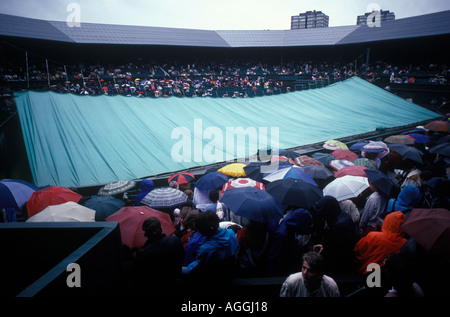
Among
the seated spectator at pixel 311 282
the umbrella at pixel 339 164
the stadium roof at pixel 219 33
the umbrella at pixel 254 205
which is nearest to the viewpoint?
the seated spectator at pixel 311 282

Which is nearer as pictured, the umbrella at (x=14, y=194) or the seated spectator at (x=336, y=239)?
the seated spectator at (x=336, y=239)

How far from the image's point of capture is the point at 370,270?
2.49 metres

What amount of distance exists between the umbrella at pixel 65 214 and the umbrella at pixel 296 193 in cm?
272

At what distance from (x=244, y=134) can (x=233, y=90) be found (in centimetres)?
986

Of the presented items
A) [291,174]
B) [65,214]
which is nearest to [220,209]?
[291,174]

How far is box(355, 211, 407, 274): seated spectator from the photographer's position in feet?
8.33

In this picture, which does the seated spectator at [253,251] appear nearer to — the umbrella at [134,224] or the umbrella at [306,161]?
the umbrella at [134,224]

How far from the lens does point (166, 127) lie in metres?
9.32

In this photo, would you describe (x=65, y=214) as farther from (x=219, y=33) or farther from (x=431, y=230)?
(x=219, y=33)

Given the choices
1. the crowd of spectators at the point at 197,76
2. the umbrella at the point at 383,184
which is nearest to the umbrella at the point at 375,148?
the umbrella at the point at 383,184

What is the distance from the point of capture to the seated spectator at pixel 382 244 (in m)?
2.54

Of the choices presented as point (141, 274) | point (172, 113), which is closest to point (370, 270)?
point (141, 274)

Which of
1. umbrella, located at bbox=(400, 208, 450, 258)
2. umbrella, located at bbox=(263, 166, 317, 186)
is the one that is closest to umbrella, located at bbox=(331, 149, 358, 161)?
umbrella, located at bbox=(263, 166, 317, 186)

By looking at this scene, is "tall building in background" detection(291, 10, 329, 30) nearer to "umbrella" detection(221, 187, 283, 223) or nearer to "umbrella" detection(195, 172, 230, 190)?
"umbrella" detection(195, 172, 230, 190)
